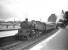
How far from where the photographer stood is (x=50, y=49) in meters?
5.78

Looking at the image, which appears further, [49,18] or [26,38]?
[49,18]

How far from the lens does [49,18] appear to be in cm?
7519

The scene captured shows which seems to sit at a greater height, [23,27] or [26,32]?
[23,27]

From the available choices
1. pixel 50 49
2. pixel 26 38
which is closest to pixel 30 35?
pixel 26 38

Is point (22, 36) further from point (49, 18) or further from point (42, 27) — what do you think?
point (49, 18)

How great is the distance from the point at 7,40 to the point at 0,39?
0.98 m

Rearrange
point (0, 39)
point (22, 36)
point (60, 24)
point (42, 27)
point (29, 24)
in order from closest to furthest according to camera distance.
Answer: point (0, 39) < point (22, 36) < point (29, 24) < point (42, 27) < point (60, 24)

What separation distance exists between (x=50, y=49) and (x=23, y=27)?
400cm

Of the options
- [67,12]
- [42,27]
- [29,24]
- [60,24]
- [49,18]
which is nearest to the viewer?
[29,24]

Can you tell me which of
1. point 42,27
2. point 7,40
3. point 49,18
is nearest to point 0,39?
point 7,40

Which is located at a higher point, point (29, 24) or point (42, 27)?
point (29, 24)

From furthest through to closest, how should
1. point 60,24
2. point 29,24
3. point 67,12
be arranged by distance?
point 67,12 < point 60,24 < point 29,24

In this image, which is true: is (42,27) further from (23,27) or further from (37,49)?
(37,49)

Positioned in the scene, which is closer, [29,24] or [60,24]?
[29,24]
